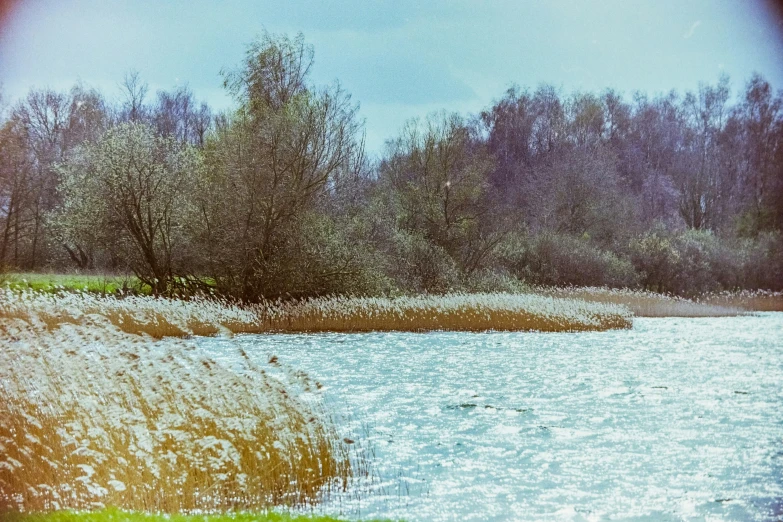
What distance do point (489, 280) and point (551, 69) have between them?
8018 mm

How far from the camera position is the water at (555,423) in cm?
517

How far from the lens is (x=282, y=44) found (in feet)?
57.1

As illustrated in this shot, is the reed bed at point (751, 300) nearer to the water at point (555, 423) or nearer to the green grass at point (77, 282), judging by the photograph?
the water at point (555, 423)

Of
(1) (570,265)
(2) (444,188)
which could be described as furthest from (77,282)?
(1) (570,265)

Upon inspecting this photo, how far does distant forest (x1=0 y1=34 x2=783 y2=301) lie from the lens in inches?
632

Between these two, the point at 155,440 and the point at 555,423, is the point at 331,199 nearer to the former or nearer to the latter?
the point at 555,423

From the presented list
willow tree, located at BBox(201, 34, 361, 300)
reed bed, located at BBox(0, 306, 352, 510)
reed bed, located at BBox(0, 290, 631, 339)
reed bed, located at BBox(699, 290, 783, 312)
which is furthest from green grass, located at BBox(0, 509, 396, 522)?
reed bed, located at BBox(699, 290, 783, 312)

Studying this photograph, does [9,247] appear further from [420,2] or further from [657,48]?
[657,48]

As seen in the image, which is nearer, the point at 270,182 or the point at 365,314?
the point at 365,314

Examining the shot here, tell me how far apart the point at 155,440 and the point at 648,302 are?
56.8 ft

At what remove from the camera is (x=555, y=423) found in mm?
7473

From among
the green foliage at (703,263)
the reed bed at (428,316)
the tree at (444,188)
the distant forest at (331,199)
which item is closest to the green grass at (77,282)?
the distant forest at (331,199)

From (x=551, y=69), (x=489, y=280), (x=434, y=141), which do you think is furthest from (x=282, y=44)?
(x=551, y=69)

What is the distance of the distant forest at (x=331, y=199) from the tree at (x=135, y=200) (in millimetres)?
44
